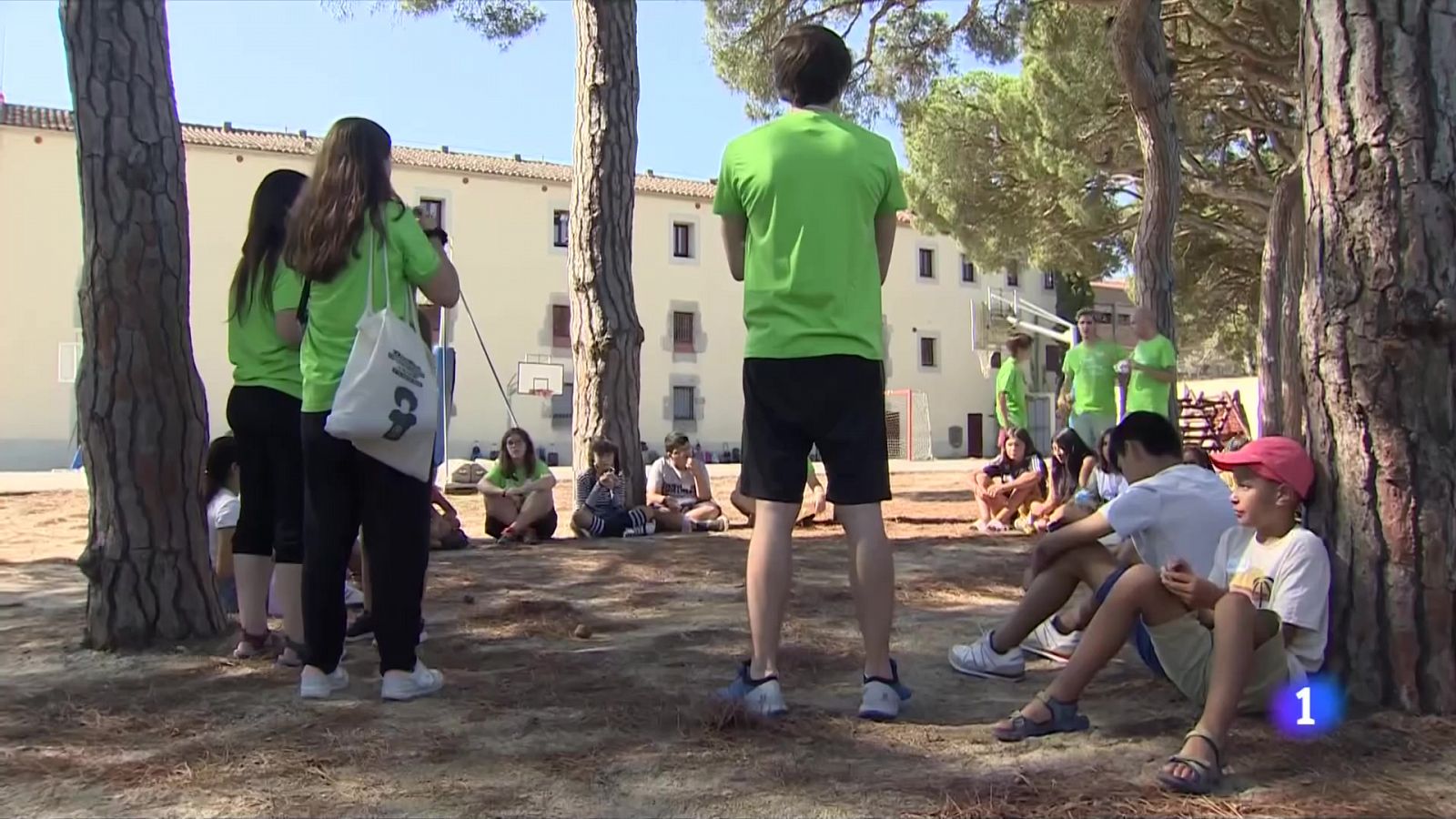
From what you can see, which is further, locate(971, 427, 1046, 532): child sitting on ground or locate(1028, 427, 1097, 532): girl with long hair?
locate(971, 427, 1046, 532): child sitting on ground

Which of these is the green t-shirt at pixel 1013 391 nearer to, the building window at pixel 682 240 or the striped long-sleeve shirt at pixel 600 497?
the striped long-sleeve shirt at pixel 600 497

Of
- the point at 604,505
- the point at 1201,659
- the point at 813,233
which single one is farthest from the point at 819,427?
the point at 604,505

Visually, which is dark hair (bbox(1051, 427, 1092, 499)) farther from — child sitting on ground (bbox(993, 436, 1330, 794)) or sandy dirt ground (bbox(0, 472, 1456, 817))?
child sitting on ground (bbox(993, 436, 1330, 794))

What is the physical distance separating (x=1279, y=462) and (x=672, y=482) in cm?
655

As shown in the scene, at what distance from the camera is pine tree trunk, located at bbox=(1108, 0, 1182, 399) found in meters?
10.1

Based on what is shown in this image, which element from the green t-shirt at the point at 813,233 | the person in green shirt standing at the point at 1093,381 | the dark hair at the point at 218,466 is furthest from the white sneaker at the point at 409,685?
the person in green shirt standing at the point at 1093,381

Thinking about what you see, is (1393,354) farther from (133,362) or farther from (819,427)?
(133,362)

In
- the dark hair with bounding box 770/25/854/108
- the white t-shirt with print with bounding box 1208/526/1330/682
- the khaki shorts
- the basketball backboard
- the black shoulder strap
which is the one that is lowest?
the khaki shorts

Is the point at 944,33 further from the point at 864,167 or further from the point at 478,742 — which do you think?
the point at 478,742

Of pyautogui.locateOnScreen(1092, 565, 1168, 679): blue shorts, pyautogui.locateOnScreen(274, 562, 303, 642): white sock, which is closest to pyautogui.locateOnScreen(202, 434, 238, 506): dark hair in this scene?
pyautogui.locateOnScreen(274, 562, 303, 642): white sock

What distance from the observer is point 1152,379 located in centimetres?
756

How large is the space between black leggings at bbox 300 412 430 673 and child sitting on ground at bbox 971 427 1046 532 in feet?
20.4

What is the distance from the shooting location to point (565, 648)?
13.0ft

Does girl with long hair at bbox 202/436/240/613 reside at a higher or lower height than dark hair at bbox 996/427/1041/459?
lower
